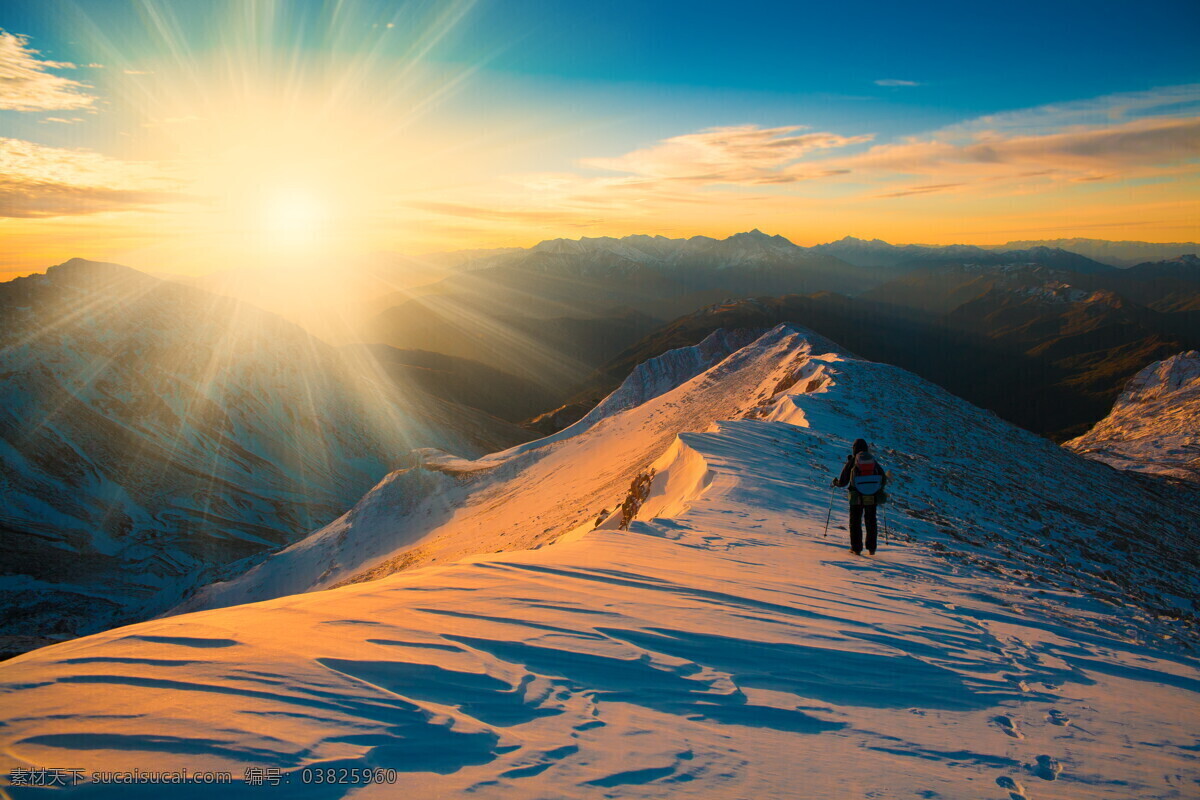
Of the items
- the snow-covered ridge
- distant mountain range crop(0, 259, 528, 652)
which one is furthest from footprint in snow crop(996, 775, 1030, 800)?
distant mountain range crop(0, 259, 528, 652)

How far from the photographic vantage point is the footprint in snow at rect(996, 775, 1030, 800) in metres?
4.21

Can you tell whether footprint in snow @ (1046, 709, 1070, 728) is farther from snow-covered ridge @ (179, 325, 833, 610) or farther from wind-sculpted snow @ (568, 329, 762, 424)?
wind-sculpted snow @ (568, 329, 762, 424)

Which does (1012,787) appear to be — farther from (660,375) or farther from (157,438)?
(157,438)

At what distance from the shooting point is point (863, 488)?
410 inches

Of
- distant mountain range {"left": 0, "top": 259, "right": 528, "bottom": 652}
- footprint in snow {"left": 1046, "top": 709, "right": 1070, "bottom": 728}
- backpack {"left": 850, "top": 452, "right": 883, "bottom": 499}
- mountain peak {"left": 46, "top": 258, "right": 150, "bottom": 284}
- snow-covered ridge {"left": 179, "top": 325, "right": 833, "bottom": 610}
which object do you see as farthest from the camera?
mountain peak {"left": 46, "top": 258, "right": 150, "bottom": 284}

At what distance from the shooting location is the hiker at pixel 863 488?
10398 millimetres

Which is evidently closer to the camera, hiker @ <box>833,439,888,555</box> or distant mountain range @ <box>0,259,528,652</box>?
hiker @ <box>833,439,888,555</box>

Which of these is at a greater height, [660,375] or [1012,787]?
[1012,787]

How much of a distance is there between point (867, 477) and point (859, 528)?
1085 mm

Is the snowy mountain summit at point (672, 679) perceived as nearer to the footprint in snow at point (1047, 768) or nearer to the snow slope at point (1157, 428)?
the footprint in snow at point (1047, 768)

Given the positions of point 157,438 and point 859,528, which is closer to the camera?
point 859,528

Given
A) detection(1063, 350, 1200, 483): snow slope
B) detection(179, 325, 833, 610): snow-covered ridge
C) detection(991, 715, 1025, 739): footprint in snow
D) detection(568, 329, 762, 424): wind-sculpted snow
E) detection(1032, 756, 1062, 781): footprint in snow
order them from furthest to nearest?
1. detection(568, 329, 762, 424): wind-sculpted snow
2. detection(1063, 350, 1200, 483): snow slope
3. detection(179, 325, 833, 610): snow-covered ridge
4. detection(991, 715, 1025, 739): footprint in snow
5. detection(1032, 756, 1062, 781): footprint in snow

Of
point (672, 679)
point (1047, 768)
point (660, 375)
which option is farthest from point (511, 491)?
point (1047, 768)

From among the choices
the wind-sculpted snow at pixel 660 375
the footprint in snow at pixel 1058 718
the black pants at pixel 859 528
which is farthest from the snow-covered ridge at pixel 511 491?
the footprint in snow at pixel 1058 718
